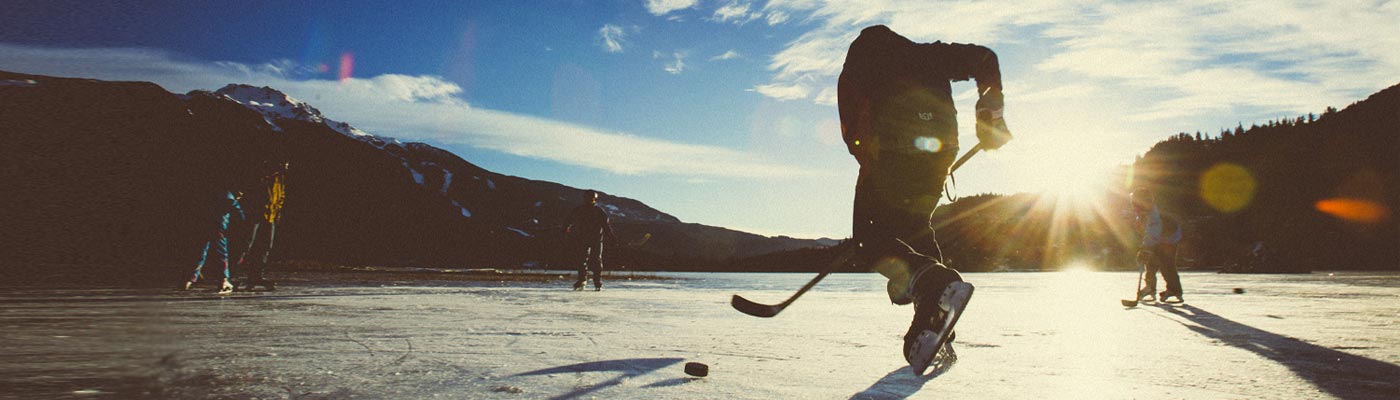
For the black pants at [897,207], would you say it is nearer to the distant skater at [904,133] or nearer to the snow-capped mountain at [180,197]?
the distant skater at [904,133]

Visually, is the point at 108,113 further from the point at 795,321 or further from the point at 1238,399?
the point at 1238,399

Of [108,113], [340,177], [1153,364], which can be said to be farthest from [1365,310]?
[340,177]

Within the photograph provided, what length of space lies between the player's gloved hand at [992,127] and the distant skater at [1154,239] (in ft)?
20.6

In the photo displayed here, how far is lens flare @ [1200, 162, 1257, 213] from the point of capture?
79.5m

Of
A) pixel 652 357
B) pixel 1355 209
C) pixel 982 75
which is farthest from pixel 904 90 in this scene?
pixel 1355 209

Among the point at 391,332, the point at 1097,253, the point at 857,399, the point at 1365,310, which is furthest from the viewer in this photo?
the point at 1097,253

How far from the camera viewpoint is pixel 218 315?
14.0ft

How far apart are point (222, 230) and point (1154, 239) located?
11.3 meters

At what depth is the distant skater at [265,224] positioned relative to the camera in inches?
319

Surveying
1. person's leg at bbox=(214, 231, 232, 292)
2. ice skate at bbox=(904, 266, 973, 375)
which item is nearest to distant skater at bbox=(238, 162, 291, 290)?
person's leg at bbox=(214, 231, 232, 292)

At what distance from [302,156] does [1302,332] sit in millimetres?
159736

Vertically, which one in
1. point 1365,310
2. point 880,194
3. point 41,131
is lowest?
point 1365,310

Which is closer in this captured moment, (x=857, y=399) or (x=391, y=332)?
(x=857, y=399)

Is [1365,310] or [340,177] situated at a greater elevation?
[340,177]
